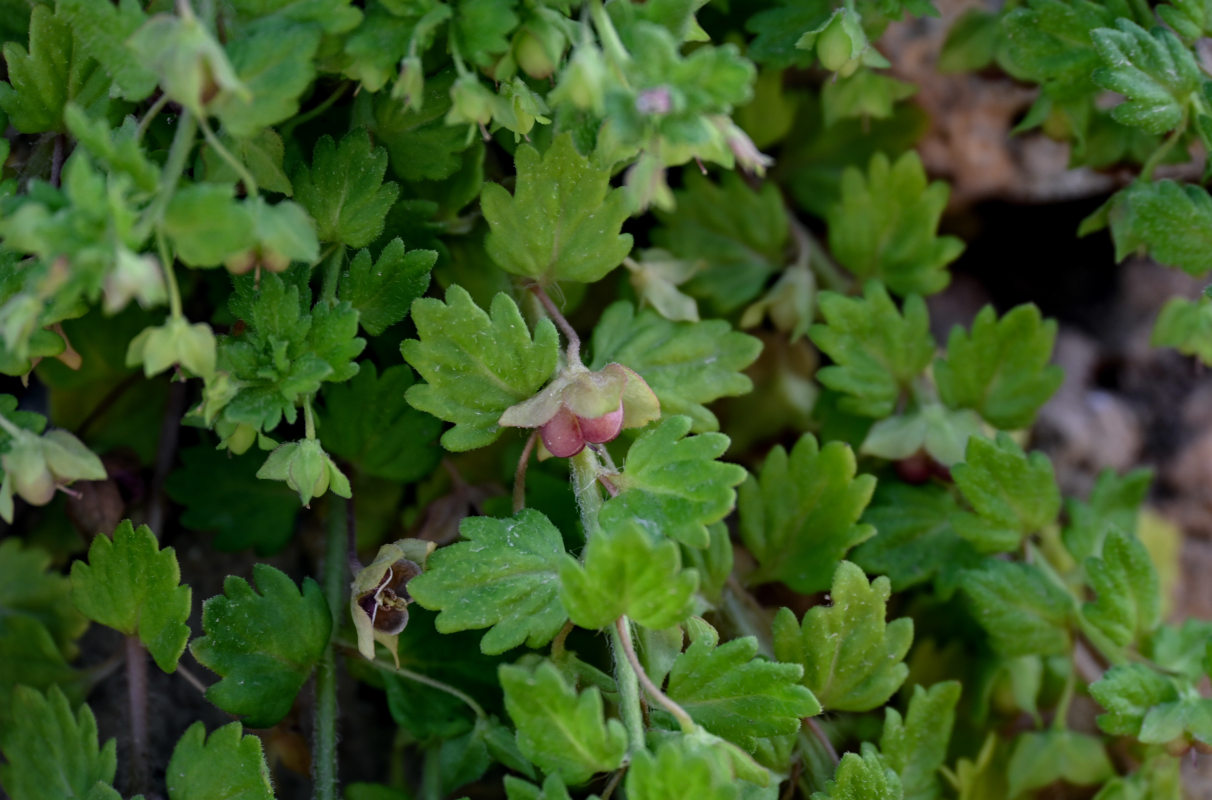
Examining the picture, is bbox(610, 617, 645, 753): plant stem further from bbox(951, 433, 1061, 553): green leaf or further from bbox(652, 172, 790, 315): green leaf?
bbox(652, 172, 790, 315): green leaf

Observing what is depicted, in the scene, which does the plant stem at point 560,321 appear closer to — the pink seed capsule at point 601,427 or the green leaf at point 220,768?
the pink seed capsule at point 601,427

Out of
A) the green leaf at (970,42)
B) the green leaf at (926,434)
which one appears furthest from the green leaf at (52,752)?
the green leaf at (970,42)

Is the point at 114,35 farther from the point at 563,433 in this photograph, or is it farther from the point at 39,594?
the point at 39,594

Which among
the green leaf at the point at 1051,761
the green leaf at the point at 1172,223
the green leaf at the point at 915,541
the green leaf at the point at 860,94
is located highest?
the green leaf at the point at 860,94

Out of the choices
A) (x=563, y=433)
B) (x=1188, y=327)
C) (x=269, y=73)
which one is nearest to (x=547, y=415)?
(x=563, y=433)

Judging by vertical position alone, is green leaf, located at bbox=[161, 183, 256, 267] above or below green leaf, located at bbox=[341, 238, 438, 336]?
above

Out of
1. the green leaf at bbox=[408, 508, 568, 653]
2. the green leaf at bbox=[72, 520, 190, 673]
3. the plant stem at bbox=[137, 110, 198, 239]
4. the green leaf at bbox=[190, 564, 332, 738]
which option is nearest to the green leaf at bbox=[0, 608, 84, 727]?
the green leaf at bbox=[72, 520, 190, 673]

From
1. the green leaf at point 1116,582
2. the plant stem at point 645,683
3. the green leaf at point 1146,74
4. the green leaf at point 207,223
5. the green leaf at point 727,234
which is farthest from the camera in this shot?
the green leaf at point 727,234

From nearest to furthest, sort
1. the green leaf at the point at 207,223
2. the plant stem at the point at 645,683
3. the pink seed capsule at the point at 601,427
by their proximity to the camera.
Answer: the green leaf at the point at 207,223 → the plant stem at the point at 645,683 → the pink seed capsule at the point at 601,427
